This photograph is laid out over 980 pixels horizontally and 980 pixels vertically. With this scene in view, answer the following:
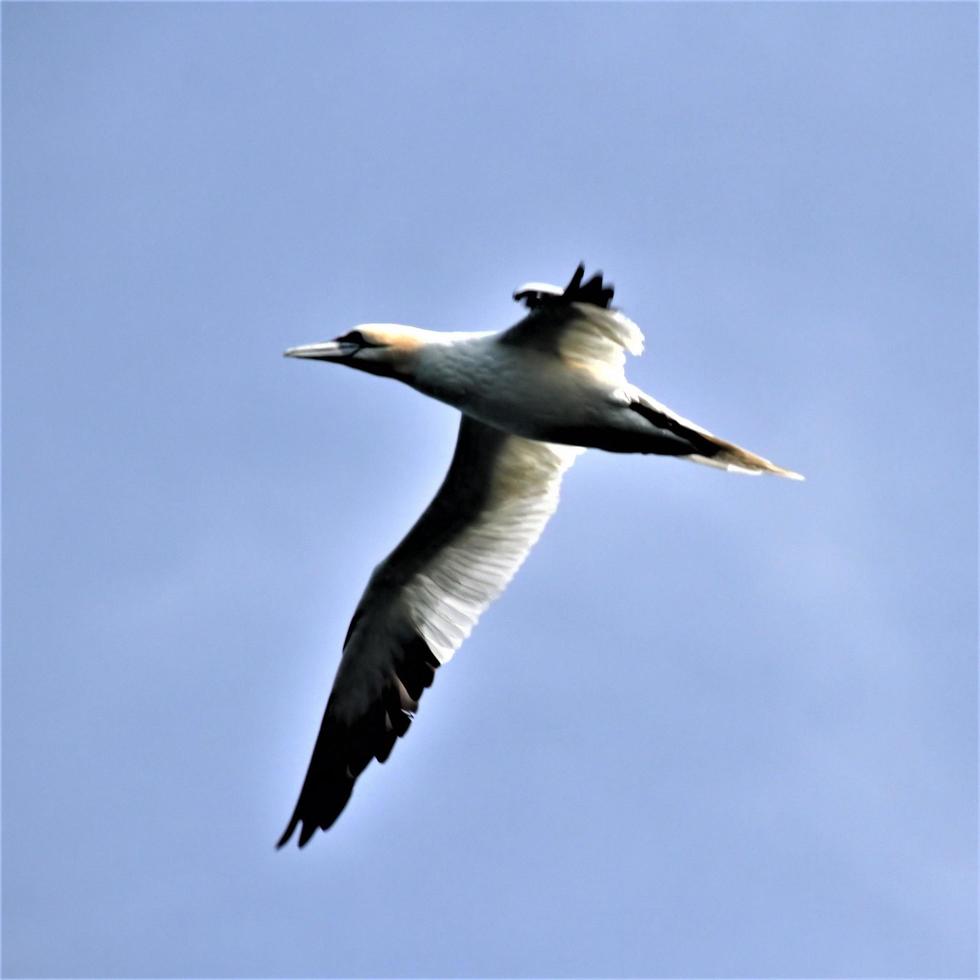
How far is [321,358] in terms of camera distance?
14.1 metres

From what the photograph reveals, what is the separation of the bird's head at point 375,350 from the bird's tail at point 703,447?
1631mm

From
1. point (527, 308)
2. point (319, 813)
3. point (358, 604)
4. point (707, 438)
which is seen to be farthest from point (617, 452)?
point (319, 813)

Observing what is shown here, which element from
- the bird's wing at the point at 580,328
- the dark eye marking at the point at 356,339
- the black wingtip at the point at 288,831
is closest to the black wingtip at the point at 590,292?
the bird's wing at the point at 580,328

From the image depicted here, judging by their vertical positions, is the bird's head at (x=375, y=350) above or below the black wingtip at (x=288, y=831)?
above

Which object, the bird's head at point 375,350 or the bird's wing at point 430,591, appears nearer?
the bird's head at point 375,350

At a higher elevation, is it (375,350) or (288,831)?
(375,350)

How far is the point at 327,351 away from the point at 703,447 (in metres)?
2.80

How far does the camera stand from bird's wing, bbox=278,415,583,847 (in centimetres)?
1552

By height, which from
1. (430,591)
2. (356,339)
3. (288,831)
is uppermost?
(356,339)

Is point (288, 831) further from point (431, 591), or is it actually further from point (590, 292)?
point (590, 292)

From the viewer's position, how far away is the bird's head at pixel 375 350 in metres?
13.8

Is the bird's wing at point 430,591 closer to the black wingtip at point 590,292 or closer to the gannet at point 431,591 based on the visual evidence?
the gannet at point 431,591

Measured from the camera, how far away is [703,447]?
13945mm

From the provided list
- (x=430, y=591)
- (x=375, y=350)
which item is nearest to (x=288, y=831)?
(x=430, y=591)
